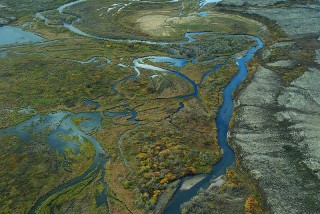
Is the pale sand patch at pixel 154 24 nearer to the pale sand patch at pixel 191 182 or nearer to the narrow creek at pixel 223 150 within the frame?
the narrow creek at pixel 223 150

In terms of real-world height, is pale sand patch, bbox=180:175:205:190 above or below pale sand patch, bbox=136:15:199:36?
below

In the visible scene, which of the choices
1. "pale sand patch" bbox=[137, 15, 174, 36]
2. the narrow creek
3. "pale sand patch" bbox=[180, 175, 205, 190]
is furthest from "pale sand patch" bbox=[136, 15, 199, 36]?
"pale sand patch" bbox=[180, 175, 205, 190]

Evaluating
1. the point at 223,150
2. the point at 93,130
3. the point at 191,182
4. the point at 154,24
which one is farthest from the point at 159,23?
the point at 191,182

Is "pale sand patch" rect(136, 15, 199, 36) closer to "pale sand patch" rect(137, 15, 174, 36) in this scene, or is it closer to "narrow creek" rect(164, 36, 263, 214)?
"pale sand patch" rect(137, 15, 174, 36)

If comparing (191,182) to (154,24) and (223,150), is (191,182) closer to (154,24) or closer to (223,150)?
(223,150)

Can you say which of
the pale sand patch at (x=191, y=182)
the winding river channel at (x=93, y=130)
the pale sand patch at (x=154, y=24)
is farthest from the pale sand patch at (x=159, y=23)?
the pale sand patch at (x=191, y=182)

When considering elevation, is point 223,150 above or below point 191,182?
above

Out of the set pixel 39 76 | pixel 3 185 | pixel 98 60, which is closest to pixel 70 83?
pixel 39 76

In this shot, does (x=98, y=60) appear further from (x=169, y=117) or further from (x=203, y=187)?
(x=203, y=187)
